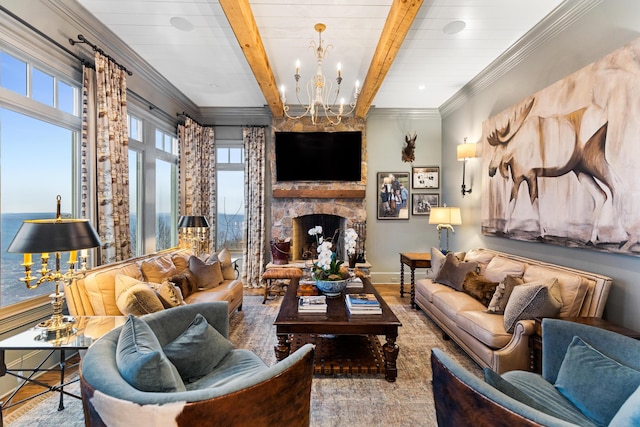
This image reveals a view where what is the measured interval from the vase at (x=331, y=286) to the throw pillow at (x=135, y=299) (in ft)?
4.74

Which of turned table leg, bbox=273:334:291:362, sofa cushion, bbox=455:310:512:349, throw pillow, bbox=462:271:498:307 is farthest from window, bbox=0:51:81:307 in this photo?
throw pillow, bbox=462:271:498:307

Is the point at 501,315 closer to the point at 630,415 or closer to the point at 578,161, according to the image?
the point at 578,161

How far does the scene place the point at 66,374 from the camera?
2596 mm

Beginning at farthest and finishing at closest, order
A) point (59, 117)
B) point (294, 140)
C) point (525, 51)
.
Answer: point (294, 140) < point (525, 51) < point (59, 117)

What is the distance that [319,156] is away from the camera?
5445mm

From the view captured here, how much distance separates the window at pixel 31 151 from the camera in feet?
7.57

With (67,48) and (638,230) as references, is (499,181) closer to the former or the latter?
(638,230)

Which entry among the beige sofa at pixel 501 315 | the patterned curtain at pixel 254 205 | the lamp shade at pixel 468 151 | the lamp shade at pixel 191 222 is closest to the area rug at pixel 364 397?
the beige sofa at pixel 501 315

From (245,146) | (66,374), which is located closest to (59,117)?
(66,374)

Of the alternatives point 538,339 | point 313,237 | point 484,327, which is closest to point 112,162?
point 313,237

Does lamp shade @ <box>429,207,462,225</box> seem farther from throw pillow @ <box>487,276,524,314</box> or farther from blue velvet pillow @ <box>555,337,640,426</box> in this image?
blue velvet pillow @ <box>555,337,640,426</box>

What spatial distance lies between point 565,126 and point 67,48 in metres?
4.43

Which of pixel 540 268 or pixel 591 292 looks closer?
pixel 591 292

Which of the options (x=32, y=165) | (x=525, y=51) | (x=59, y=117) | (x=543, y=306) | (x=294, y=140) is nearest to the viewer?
(x=543, y=306)
